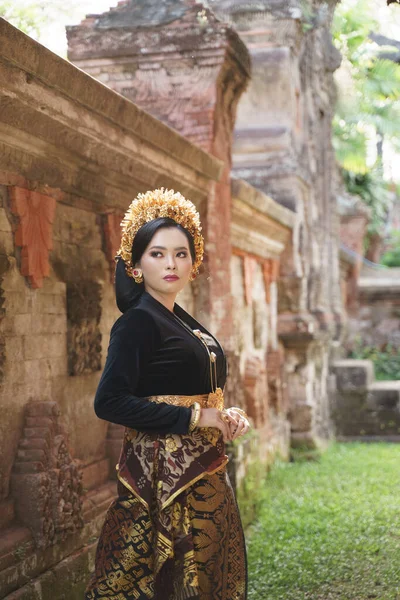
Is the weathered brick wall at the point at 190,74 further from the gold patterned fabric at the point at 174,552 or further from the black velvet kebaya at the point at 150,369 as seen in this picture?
the gold patterned fabric at the point at 174,552

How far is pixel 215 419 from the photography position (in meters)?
3.23

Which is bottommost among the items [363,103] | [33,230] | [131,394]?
[131,394]

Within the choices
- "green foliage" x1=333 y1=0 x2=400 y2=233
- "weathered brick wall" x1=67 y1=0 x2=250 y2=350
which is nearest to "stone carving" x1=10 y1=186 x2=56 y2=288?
"weathered brick wall" x1=67 y1=0 x2=250 y2=350

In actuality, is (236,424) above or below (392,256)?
below

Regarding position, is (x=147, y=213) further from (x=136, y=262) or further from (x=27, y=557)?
(x=27, y=557)

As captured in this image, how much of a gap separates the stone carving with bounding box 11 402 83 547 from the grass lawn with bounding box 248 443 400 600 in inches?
53.5

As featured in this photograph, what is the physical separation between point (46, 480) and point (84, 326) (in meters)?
1.14

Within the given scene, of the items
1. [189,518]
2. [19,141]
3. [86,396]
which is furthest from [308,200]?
[189,518]

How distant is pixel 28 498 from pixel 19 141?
160 centimetres

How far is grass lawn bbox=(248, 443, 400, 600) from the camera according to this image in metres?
5.33

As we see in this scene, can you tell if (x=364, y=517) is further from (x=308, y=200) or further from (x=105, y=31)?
(x=308, y=200)

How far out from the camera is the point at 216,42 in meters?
6.86

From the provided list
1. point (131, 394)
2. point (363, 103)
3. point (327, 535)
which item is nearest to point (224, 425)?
point (131, 394)

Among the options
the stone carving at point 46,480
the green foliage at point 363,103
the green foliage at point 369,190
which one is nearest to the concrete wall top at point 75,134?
the stone carving at point 46,480
